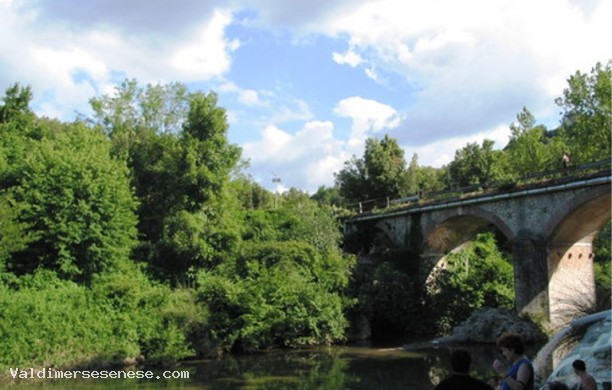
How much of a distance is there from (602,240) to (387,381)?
21.1m

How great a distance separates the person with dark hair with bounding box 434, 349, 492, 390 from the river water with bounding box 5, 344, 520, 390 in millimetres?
9613

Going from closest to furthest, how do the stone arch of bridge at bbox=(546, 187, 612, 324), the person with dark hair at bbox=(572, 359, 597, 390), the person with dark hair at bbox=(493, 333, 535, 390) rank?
the person with dark hair at bbox=(493, 333, 535, 390) → the person with dark hair at bbox=(572, 359, 597, 390) → the stone arch of bridge at bbox=(546, 187, 612, 324)

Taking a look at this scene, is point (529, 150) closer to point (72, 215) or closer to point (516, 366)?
point (72, 215)

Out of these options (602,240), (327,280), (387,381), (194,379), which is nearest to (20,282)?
(194,379)

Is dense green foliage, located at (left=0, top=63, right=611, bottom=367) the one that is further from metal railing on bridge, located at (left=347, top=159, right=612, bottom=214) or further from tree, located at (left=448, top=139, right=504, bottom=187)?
tree, located at (left=448, top=139, right=504, bottom=187)

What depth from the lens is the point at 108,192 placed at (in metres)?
22.1

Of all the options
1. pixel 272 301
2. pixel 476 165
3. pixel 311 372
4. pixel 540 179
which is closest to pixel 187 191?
pixel 272 301

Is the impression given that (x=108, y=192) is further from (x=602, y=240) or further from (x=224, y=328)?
(x=602, y=240)

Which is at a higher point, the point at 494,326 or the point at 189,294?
the point at 189,294

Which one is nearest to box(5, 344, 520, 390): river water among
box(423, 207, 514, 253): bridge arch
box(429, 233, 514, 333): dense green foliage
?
box(429, 233, 514, 333): dense green foliage

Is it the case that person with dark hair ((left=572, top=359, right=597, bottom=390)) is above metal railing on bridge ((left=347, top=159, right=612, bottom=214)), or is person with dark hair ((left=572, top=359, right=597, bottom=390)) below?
below

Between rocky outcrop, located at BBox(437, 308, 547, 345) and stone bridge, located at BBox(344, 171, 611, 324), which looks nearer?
rocky outcrop, located at BBox(437, 308, 547, 345)

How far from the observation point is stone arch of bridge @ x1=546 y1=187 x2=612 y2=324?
64.6 feet

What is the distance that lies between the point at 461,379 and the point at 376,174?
3200 centimetres
